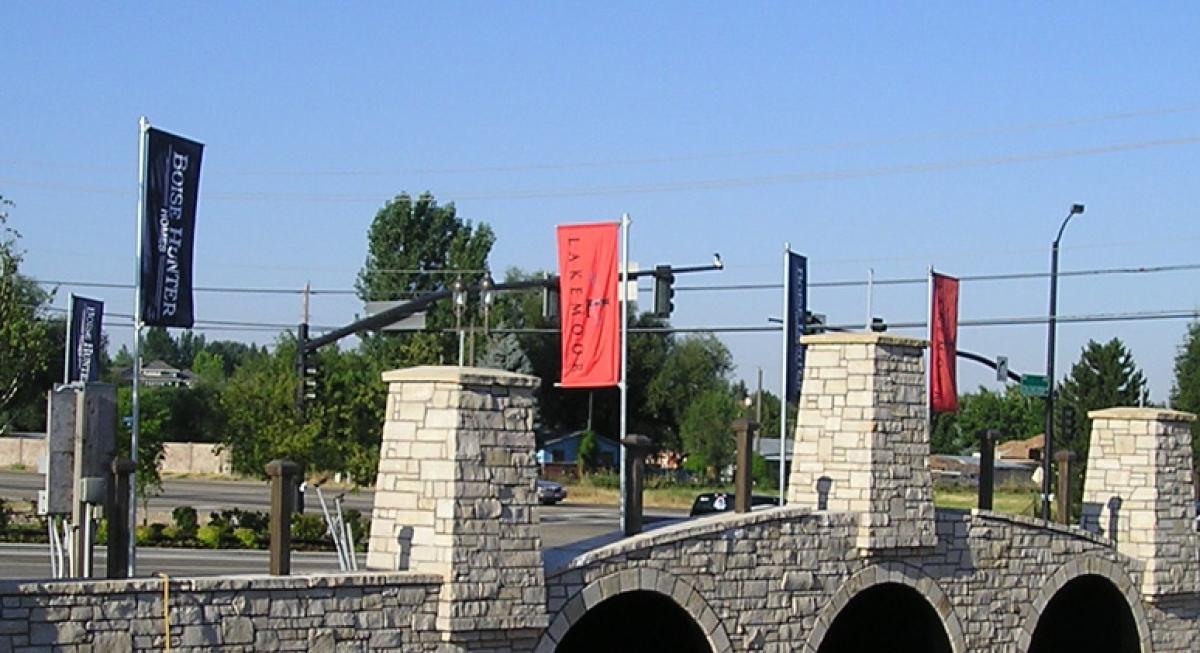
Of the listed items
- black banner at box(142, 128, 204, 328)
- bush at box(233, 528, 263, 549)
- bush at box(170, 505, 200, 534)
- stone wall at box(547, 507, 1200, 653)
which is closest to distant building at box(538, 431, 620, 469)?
bush at box(170, 505, 200, 534)

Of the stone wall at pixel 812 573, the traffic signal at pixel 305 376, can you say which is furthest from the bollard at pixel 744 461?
the traffic signal at pixel 305 376

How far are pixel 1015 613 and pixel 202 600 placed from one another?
35.3ft

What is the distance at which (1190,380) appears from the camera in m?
78.6

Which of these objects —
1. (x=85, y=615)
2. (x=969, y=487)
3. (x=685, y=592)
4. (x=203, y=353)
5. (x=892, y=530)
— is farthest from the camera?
(x=203, y=353)

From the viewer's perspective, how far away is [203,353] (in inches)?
5778

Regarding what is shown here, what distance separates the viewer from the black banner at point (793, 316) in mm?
24688

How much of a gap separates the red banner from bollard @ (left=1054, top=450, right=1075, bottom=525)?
20.3ft

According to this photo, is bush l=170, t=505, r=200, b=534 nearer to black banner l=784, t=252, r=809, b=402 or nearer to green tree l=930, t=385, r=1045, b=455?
black banner l=784, t=252, r=809, b=402

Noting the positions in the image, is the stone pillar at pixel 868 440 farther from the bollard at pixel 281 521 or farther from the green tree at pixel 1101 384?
the green tree at pixel 1101 384

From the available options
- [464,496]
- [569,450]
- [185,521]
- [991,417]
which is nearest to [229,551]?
[185,521]

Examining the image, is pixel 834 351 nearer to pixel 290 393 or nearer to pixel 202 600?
pixel 202 600

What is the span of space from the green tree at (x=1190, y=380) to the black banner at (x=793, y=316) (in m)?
42.6

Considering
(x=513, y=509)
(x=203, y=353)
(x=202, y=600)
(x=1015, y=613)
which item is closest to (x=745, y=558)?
(x=513, y=509)

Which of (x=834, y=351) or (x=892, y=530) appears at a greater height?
(x=834, y=351)
